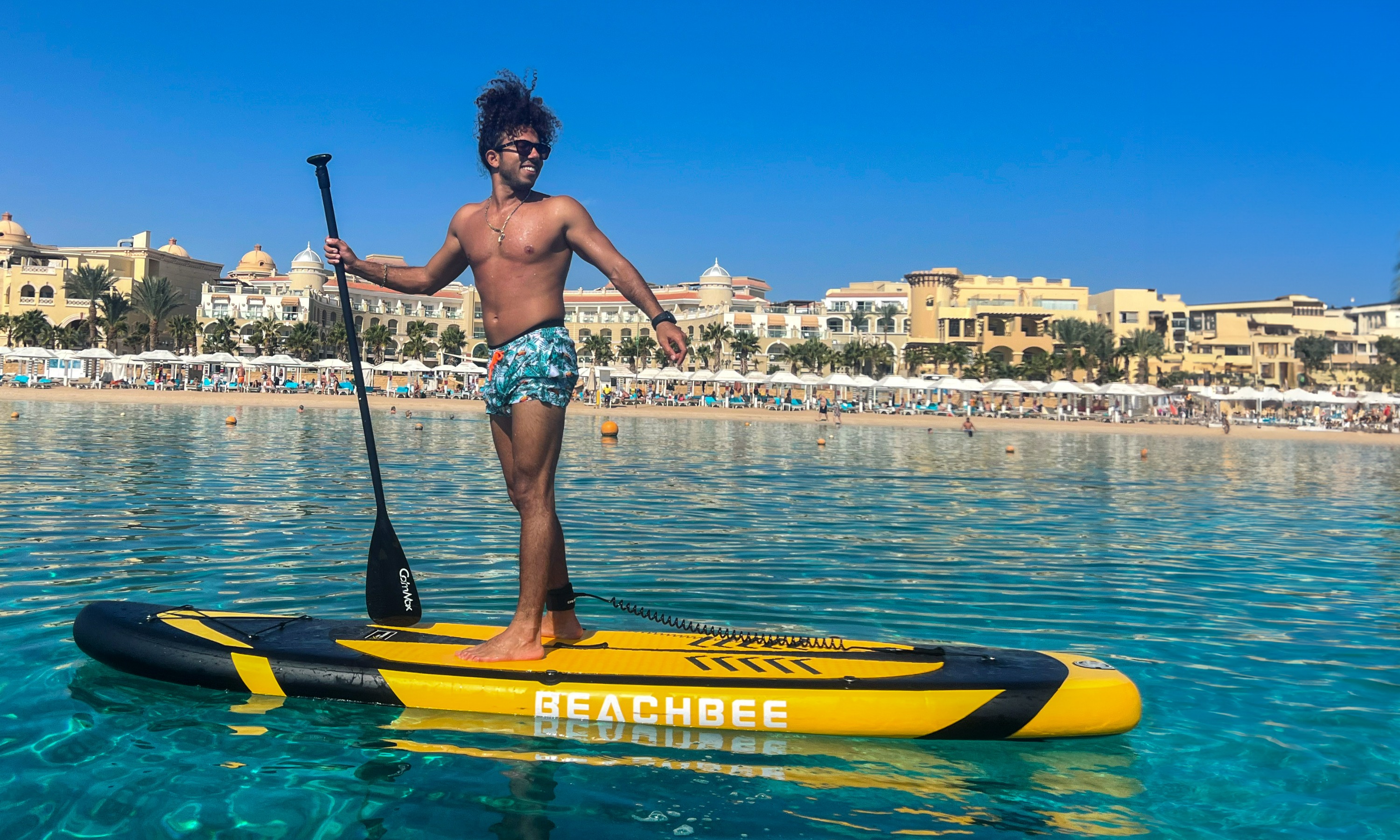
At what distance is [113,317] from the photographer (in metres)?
74.3

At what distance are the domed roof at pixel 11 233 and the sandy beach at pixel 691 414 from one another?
143ft

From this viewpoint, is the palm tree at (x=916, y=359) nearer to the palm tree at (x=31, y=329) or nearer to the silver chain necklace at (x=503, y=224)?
the palm tree at (x=31, y=329)

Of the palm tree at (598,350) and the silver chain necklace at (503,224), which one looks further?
the palm tree at (598,350)

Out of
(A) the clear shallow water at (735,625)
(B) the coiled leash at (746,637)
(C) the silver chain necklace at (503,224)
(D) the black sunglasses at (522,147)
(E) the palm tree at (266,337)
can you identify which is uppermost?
(E) the palm tree at (266,337)

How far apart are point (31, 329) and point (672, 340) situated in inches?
3351

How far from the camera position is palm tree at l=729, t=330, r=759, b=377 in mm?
83562

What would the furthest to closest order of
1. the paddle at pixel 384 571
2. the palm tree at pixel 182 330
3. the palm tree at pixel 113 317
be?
the palm tree at pixel 182 330
the palm tree at pixel 113 317
the paddle at pixel 384 571

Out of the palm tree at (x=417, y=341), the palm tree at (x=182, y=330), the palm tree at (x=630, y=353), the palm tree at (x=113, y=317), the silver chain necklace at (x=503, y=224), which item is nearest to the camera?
the silver chain necklace at (x=503, y=224)

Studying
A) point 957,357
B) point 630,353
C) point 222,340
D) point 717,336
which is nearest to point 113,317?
point 222,340

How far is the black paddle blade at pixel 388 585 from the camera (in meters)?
5.18

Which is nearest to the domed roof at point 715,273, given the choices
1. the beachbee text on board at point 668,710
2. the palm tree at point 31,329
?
the palm tree at point 31,329

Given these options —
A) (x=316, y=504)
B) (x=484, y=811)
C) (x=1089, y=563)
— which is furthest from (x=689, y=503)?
(x=484, y=811)

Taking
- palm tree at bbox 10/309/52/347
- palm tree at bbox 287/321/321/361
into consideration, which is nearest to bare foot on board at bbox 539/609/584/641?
palm tree at bbox 287/321/321/361

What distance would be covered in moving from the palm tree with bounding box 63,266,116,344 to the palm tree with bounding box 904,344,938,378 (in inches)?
2578
